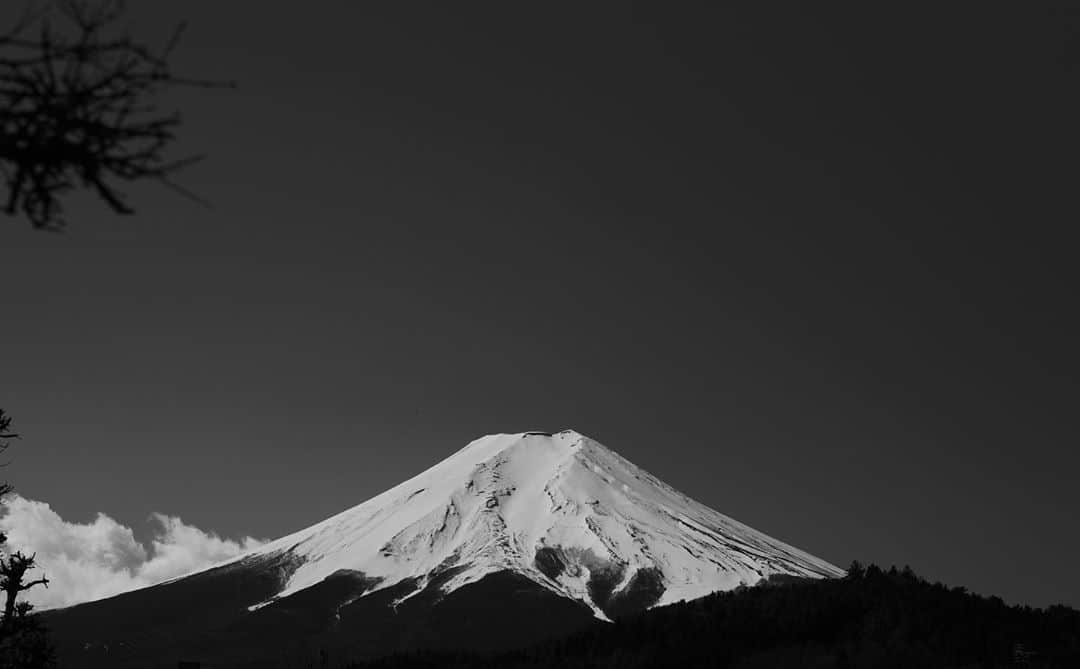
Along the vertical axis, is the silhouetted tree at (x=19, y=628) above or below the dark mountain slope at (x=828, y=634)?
below

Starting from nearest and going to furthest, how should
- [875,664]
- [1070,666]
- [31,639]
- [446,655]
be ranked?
[31,639] < [1070,666] < [875,664] < [446,655]

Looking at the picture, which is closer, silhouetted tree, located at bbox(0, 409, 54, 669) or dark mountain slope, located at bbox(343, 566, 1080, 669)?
silhouetted tree, located at bbox(0, 409, 54, 669)

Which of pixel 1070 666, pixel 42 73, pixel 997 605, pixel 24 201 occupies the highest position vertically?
pixel 997 605

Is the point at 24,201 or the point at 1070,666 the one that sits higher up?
the point at 1070,666

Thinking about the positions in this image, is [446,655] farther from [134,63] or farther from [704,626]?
[134,63]

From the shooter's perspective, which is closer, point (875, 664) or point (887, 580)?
point (875, 664)

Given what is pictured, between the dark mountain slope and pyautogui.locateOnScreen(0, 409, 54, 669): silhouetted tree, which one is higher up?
the dark mountain slope

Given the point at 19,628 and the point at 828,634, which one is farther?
the point at 828,634

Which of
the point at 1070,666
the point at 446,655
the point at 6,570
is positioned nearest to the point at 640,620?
the point at 446,655

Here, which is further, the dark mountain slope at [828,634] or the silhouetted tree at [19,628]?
the dark mountain slope at [828,634]

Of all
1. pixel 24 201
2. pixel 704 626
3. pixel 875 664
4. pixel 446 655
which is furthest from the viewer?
pixel 446 655
